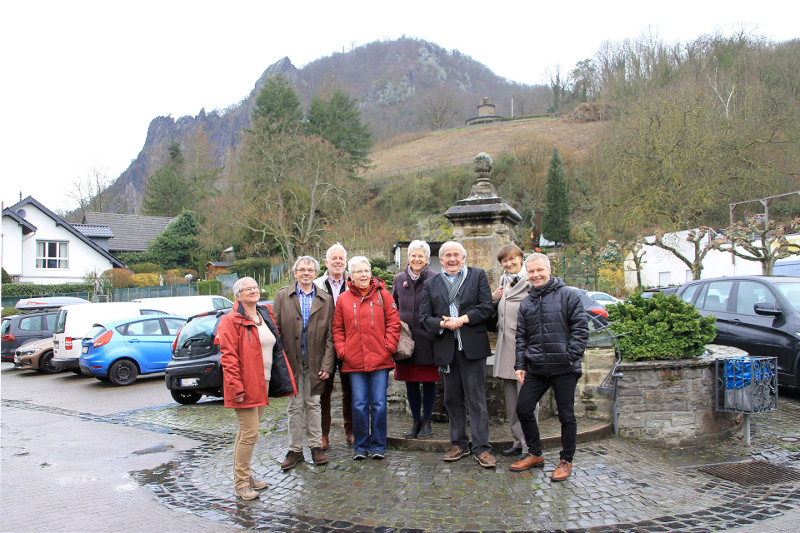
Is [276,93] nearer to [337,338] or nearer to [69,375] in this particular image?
[69,375]

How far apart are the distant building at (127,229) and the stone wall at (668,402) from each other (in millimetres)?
43208

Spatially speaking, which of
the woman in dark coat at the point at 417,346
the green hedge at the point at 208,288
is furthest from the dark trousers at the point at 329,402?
the green hedge at the point at 208,288

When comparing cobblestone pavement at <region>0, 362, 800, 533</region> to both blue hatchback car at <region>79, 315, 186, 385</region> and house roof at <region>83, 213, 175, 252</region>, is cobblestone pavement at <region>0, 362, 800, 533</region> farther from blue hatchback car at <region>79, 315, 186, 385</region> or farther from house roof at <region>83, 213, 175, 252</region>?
house roof at <region>83, 213, 175, 252</region>

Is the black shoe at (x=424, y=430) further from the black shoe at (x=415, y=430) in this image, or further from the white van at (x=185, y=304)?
the white van at (x=185, y=304)

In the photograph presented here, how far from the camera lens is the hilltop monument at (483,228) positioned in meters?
6.94

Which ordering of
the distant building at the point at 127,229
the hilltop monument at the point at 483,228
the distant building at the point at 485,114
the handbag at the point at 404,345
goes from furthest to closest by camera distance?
1. the distant building at the point at 485,114
2. the distant building at the point at 127,229
3. the hilltop monument at the point at 483,228
4. the handbag at the point at 404,345

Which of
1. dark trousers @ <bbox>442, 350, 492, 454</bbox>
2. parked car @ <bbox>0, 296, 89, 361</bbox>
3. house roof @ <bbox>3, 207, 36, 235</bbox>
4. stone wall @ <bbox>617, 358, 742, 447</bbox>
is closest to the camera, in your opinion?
dark trousers @ <bbox>442, 350, 492, 454</bbox>

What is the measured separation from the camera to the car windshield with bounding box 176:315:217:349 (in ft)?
31.4

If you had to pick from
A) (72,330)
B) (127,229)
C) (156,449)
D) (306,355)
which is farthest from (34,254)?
(306,355)

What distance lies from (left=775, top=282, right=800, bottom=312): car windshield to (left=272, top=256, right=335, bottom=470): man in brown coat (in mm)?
6315

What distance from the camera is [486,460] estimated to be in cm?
500

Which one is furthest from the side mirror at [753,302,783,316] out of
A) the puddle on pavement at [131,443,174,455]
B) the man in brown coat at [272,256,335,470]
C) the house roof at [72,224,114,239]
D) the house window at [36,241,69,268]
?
the house roof at [72,224,114,239]

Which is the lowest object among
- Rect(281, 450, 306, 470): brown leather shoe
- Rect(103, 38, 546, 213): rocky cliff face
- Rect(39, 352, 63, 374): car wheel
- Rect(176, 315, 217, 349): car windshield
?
Rect(39, 352, 63, 374): car wheel

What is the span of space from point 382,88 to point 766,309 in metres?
110
